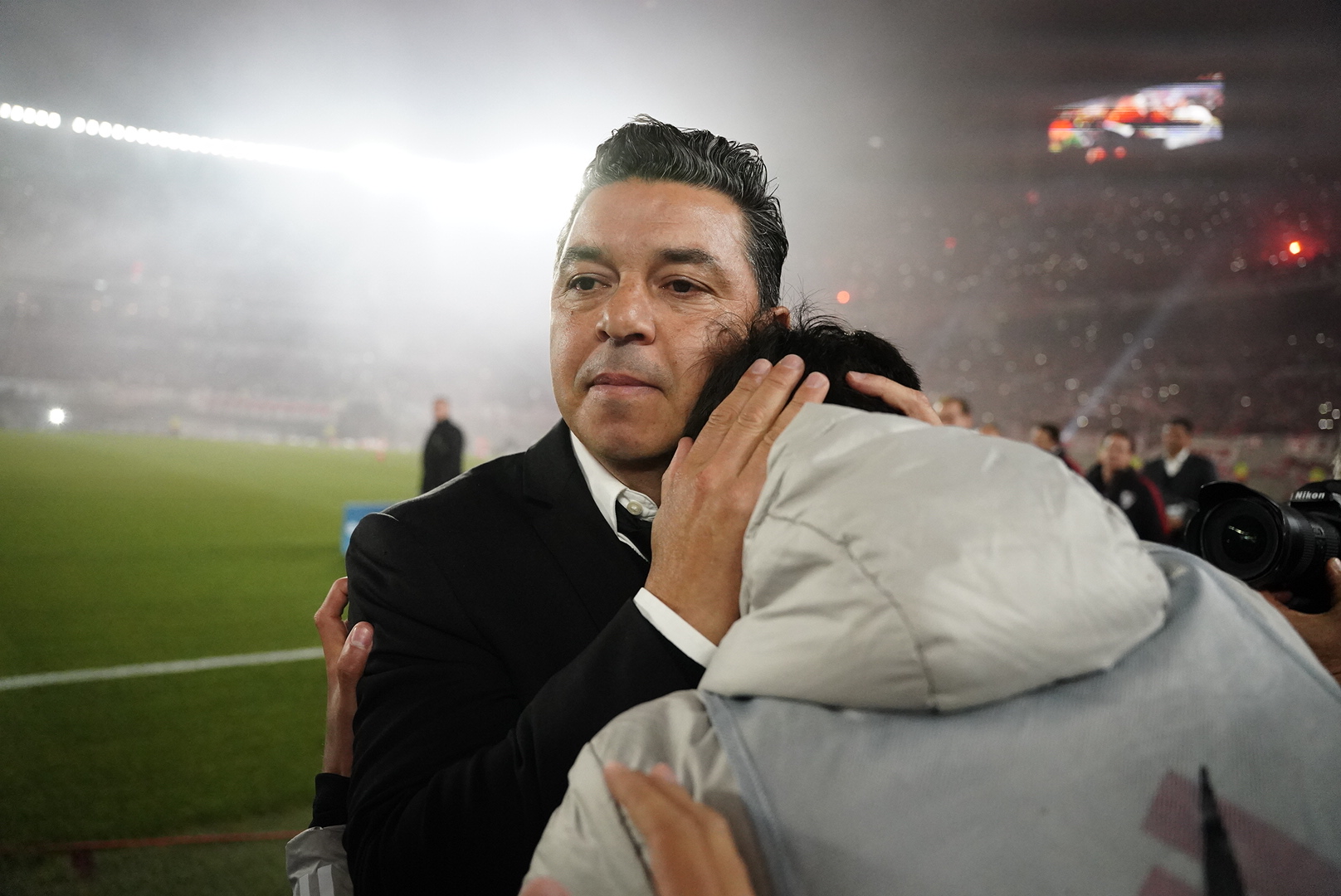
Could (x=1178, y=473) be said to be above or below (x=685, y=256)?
below

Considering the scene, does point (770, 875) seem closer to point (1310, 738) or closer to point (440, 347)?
point (1310, 738)

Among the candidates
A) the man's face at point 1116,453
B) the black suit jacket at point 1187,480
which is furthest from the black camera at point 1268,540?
the black suit jacket at point 1187,480

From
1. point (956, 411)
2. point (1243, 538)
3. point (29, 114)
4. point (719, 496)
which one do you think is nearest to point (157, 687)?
point (719, 496)

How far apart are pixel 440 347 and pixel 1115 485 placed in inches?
1379

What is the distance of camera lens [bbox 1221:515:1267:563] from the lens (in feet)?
4.88

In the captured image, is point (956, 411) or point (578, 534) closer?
point (578, 534)

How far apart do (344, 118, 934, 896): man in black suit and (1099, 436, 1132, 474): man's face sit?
643 cm

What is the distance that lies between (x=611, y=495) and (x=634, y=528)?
0.23 ft

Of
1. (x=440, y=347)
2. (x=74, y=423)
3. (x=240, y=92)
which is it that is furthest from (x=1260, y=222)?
(x=74, y=423)

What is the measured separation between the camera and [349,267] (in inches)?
1407

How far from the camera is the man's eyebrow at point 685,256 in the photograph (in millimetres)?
1459

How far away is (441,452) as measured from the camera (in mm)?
10438

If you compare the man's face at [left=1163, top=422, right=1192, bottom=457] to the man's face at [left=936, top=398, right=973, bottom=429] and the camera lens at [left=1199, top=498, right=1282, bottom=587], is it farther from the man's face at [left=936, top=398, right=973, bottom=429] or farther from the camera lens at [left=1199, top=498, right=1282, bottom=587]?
the camera lens at [left=1199, top=498, right=1282, bottom=587]

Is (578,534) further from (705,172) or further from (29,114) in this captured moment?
(29,114)
